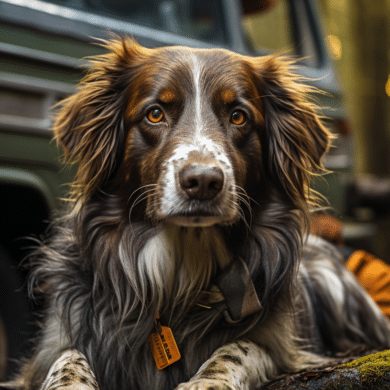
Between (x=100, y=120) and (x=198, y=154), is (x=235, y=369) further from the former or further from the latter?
(x=100, y=120)

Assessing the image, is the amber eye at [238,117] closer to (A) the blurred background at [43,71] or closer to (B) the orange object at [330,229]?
(A) the blurred background at [43,71]

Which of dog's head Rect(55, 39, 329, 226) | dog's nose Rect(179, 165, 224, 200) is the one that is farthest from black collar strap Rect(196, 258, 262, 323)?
dog's nose Rect(179, 165, 224, 200)

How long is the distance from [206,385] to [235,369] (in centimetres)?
22

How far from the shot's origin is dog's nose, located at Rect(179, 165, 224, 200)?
1537mm

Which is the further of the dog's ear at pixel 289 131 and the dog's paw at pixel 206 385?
the dog's ear at pixel 289 131

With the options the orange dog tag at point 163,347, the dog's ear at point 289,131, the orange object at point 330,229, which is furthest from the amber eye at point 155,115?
the orange object at point 330,229

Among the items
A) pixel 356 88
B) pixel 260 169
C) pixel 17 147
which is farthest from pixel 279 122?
pixel 356 88

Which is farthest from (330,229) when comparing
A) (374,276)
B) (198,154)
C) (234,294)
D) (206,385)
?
(206,385)

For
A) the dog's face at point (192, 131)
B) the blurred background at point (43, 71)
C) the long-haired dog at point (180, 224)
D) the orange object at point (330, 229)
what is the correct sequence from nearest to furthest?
1. the dog's face at point (192, 131)
2. the long-haired dog at point (180, 224)
3. the blurred background at point (43, 71)
4. the orange object at point (330, 229)

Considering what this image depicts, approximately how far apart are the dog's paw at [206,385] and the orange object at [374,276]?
1793mm

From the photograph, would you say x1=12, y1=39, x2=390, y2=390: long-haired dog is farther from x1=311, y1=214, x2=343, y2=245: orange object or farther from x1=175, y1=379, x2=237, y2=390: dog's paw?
x1=311, y1=214, x2=343, y2=245: orange object

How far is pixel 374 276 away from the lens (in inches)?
120

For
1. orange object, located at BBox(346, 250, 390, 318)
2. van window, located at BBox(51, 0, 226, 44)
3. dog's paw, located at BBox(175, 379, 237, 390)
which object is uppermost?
van window, located at BBox(51, 0, 226, 44)

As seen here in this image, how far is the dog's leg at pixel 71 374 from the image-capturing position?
1578 mm
